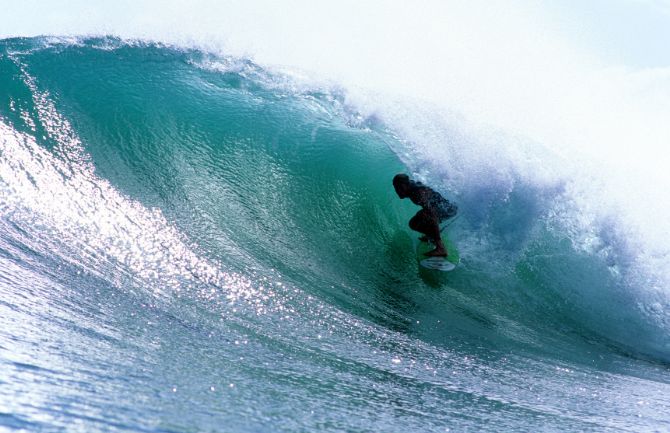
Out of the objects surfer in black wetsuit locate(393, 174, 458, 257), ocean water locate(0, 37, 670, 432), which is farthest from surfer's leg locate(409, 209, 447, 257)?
ocean water locate(0, 37, 670, 432)

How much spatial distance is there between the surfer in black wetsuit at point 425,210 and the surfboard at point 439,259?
0.25ft

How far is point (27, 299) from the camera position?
369cm

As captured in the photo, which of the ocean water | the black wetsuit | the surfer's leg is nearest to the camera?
the ocean water

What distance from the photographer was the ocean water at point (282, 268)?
303 cm

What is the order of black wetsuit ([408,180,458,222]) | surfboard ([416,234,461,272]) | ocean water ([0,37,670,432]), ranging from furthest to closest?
black wetsuit ([408,180,458,222])
surfboard ([416,234,461,272])
ocean water ([0,37,670,432])

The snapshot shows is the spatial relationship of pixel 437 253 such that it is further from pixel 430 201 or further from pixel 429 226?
pixel 430 201

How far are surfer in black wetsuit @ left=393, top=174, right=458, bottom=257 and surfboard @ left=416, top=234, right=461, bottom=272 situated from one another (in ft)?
0.25

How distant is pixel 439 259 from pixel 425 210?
0.68 metres

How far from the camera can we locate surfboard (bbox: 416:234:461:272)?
6883 millimetres

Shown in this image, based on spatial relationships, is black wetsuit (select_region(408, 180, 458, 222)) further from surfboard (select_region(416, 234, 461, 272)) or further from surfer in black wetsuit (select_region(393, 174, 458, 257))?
surfboard (select_region(416, 234, 461, 272))

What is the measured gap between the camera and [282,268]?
575 cm

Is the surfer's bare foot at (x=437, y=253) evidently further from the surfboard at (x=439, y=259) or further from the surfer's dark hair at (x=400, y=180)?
the surfer's dark hair at (x=400, y=180)

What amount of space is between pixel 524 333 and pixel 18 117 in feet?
23.7

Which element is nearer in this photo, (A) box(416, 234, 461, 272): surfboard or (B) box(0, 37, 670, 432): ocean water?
(B) box(0, 37, 670, 432): ocean water
